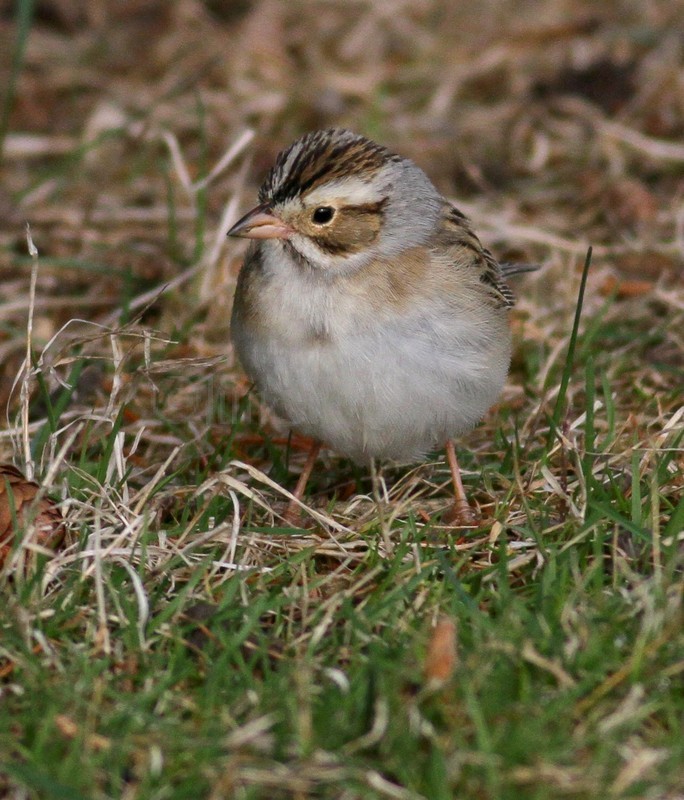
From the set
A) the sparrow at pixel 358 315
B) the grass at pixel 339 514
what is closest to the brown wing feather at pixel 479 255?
the sparrow at pixel 358 315

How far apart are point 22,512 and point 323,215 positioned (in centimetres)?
147

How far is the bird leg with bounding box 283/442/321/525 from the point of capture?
4543mm

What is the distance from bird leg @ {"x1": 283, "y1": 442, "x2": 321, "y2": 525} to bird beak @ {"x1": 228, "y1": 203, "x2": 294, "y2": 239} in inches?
37.4

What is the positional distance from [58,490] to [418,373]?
53.2 inches

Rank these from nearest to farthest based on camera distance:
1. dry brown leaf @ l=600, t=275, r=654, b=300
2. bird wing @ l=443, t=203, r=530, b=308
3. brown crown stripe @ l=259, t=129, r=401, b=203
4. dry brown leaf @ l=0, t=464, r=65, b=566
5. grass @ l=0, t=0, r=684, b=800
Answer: grass @ l=0, t=0, r=684, b=800 < dry brown leaf @ l=0, t=464, r=65, b=566 < brown crown stripe @ l=259, t=129, r=401, b=203 < bird wing @ l=443, t=203, r=530, b=308 < dry brown leaf @ l=600, t=275, r=654, b=300

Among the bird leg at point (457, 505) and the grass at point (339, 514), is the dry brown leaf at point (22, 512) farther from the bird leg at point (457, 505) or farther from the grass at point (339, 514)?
the bird leg at point (457, 505)

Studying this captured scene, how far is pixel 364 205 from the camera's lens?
14.7 feet

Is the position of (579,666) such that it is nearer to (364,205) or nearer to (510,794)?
(510,794)

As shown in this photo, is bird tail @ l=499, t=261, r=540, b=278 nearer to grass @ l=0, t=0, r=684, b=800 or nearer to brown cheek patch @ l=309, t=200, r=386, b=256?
grass @ l=0, t=0, r=684, b=800

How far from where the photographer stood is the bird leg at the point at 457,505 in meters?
4.39

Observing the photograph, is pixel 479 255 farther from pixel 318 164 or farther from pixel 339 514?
pixel 339 514

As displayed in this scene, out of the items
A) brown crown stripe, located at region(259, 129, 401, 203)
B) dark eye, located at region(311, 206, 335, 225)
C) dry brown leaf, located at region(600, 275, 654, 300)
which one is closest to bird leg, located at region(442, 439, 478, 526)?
dark eye, located at region(311, 206, 335, 225)

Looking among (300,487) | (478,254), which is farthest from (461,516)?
(478,254)

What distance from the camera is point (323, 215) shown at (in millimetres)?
4359
